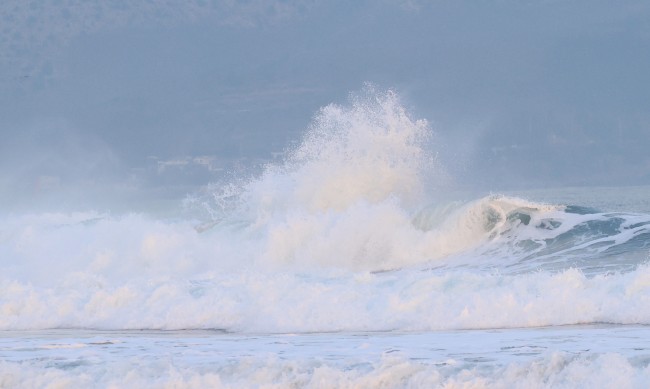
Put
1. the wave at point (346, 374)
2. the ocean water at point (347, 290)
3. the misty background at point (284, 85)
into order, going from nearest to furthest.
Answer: the wave at point (346, 374)
the ocean water at point (347, 290)
the misty background at point (284, 85)

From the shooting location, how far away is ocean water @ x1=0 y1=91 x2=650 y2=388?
11.8 metres

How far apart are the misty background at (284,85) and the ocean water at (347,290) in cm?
3653

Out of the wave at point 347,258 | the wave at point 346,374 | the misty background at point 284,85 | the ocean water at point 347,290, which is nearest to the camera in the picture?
the wave at point 346,374

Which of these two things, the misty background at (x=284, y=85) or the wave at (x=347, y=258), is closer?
the wave at (x=347, y=258)

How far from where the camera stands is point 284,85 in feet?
336

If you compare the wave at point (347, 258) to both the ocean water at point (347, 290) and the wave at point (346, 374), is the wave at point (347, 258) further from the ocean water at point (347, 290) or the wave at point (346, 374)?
the wave at point (346, 374)

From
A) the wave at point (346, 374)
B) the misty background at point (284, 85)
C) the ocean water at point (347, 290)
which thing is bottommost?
the wave at point (346, 374)

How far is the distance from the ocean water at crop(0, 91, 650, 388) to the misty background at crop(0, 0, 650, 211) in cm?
3653

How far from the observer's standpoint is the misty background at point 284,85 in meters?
79.1

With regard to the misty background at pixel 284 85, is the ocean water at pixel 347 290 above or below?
below

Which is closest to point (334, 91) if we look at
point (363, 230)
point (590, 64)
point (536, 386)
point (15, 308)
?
point (590, 64)

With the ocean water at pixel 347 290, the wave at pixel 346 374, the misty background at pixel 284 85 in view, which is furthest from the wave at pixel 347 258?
the misty background at pixel 284 85

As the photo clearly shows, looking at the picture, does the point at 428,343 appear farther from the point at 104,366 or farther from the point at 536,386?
the point at 104,366

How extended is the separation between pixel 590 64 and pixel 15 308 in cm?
9125
